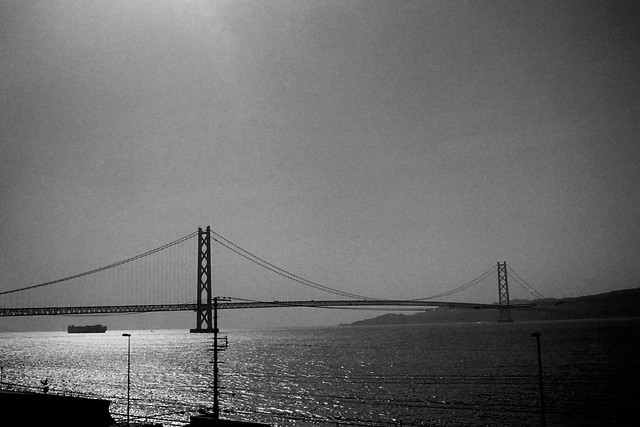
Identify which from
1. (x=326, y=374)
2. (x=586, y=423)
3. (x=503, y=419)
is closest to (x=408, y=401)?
(x=503, y=419)

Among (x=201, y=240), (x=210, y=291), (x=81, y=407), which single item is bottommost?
(x=81, y=407)

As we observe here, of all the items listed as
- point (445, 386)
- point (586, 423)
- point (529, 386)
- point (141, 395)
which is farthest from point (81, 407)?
point (529, 386)

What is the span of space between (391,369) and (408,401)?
109ft

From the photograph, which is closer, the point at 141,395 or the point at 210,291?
the point at 141,395

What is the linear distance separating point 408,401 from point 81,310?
91.5 metres

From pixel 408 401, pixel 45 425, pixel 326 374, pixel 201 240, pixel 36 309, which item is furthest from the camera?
pixel 201 240

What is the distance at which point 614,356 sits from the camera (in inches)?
3691

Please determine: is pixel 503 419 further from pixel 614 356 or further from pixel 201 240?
pixel 201 240

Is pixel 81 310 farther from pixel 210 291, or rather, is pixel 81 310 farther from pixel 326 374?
pixel 326 374

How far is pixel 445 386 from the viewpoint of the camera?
66.8 meters

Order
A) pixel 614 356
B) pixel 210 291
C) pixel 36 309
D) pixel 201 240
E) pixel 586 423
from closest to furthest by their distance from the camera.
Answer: pixel 586 423, pixel 614 356, pixel 36 309, pixel 210 291, pixel 201 240

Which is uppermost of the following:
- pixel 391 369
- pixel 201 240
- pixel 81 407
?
pixel 201 240

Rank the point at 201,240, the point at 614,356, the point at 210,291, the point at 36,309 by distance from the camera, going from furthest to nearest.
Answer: the point at 201,240 → the point at 210,291 → the point at 36,309 → the point at 614,356

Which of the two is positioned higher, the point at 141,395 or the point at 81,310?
the point at 81,310
